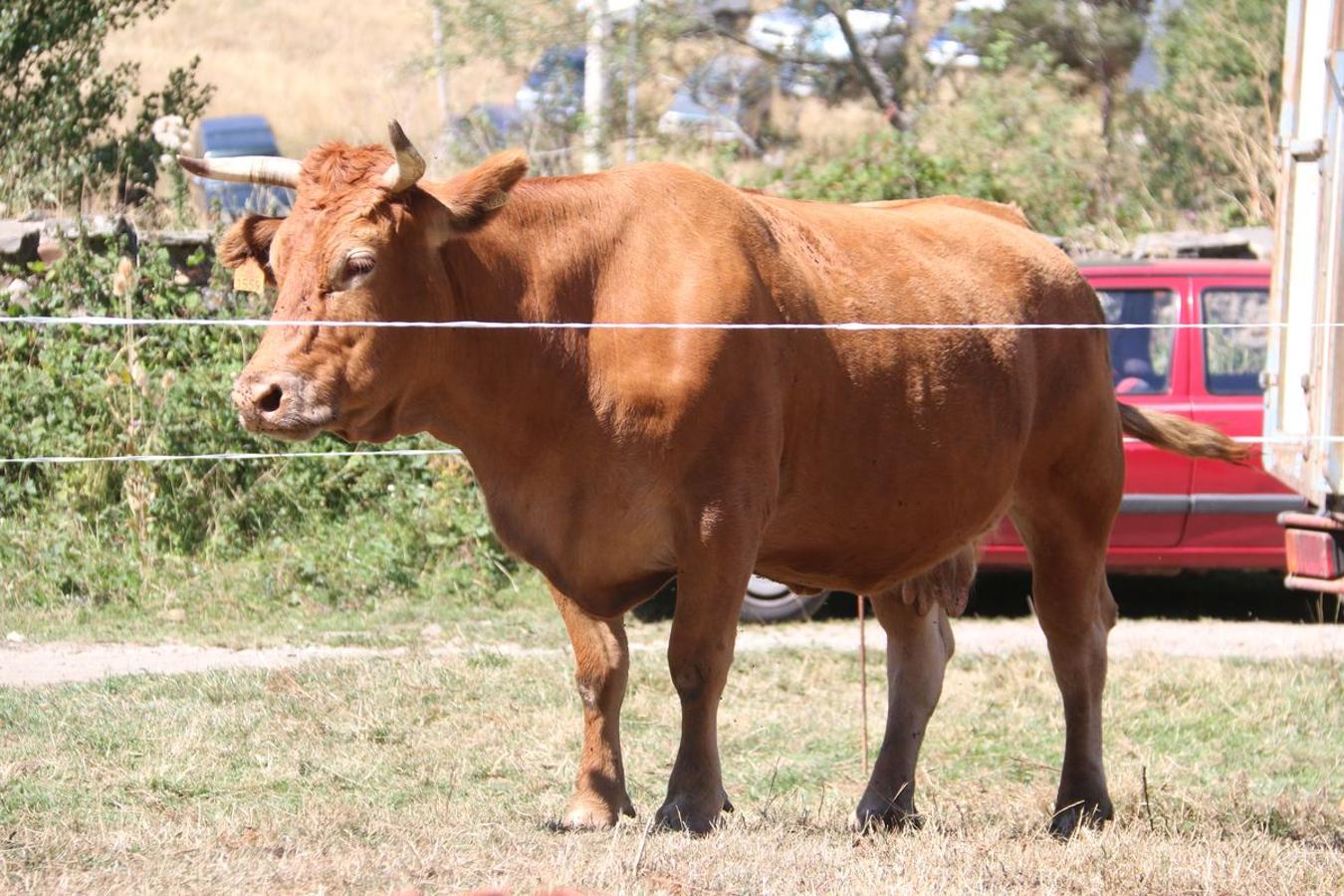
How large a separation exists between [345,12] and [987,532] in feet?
129

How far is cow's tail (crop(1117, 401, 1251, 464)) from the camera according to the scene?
691 centimetres

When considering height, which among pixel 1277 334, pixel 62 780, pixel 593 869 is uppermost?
pixel 1277 334

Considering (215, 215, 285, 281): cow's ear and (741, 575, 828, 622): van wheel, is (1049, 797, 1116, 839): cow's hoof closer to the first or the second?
(215, 215, 285, 281): cow's ear

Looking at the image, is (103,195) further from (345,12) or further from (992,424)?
(345,12)

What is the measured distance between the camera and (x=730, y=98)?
19.9 m

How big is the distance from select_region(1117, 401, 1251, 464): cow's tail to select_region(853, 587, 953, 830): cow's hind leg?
1117mm

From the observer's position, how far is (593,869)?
448cm

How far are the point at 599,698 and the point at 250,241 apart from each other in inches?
72.1

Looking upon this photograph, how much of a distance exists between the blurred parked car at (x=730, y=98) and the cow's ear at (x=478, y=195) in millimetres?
14064

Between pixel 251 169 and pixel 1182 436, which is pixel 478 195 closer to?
pixel 251 169

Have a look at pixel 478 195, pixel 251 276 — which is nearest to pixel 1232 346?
pixel 478 195

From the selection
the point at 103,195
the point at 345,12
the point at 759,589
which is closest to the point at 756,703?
the point at 759,589

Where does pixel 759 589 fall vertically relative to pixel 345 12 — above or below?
below

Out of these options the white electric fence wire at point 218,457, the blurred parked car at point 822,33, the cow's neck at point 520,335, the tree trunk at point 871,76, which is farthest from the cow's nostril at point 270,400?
the blurred parked car at point 822,33
